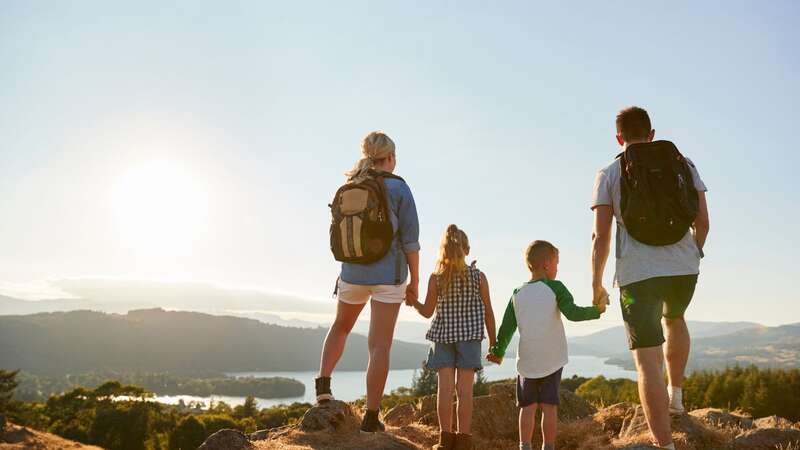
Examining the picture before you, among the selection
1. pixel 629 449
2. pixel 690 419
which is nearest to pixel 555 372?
pixel 629 449

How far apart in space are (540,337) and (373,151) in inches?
91.9

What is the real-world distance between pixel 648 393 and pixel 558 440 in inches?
126

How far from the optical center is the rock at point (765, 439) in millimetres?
5594

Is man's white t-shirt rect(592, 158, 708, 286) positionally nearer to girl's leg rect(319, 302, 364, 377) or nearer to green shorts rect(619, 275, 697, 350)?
→ green shorts rect(619, 275, 697, 350)

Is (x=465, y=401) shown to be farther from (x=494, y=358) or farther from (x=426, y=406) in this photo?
(x=426, y=406)

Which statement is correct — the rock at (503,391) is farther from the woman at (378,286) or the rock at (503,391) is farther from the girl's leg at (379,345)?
the girl's leg at (379,345)

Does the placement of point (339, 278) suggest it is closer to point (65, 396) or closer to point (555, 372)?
point (555, 372)

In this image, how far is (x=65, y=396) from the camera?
77.4 meters

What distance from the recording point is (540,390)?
16.7ft

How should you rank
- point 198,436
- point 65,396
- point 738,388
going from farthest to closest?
point 65,396, point 198,436, point 738,388

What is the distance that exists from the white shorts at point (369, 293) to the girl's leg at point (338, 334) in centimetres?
7

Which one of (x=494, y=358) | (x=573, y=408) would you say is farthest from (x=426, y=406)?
(x=494, y=358)

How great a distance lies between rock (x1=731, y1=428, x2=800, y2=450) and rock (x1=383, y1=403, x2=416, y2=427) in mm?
3957

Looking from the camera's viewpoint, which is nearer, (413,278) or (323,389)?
(413,278)
